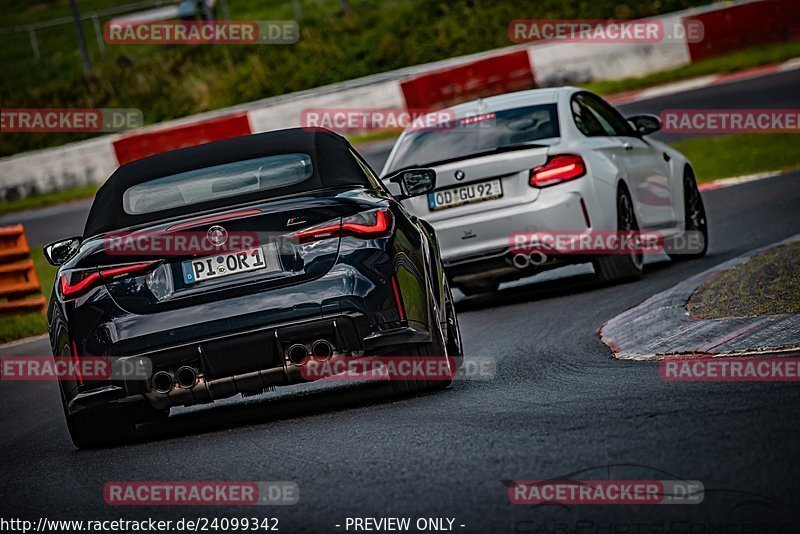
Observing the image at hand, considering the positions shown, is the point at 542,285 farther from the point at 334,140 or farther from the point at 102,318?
the point at 102,318

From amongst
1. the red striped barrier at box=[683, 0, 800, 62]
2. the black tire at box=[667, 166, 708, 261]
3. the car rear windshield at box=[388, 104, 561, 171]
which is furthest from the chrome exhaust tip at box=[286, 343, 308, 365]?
the red striped barrier at box=[683, 0, 800, 62]

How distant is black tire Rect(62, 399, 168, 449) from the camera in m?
7.12

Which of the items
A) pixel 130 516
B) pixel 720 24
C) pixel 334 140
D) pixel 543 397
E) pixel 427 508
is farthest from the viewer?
pixel 720 24

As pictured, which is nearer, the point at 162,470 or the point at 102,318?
the point at 162,470

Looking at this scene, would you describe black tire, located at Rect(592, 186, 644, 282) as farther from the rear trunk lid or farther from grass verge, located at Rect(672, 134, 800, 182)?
grass verge, located at Rect(672, 134, 800, 182)

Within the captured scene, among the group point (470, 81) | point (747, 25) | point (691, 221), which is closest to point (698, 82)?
point (747, 25)

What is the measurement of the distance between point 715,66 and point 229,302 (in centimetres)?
2170

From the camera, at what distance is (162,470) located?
623 cm

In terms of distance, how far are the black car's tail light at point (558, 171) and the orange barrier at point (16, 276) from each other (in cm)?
763

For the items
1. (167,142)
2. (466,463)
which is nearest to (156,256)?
(466,463)

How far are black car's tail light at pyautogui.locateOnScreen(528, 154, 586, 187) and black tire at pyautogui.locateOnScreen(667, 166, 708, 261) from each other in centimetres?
190

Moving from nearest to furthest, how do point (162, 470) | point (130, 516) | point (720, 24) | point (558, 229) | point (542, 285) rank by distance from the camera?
1. point (130, 516)
2. point (162, 470)
3. point (558, 229)
4. point (542, 285)
5. point (720, 24)

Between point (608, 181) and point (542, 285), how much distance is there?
173cm

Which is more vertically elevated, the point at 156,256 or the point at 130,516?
the point at 156,256
